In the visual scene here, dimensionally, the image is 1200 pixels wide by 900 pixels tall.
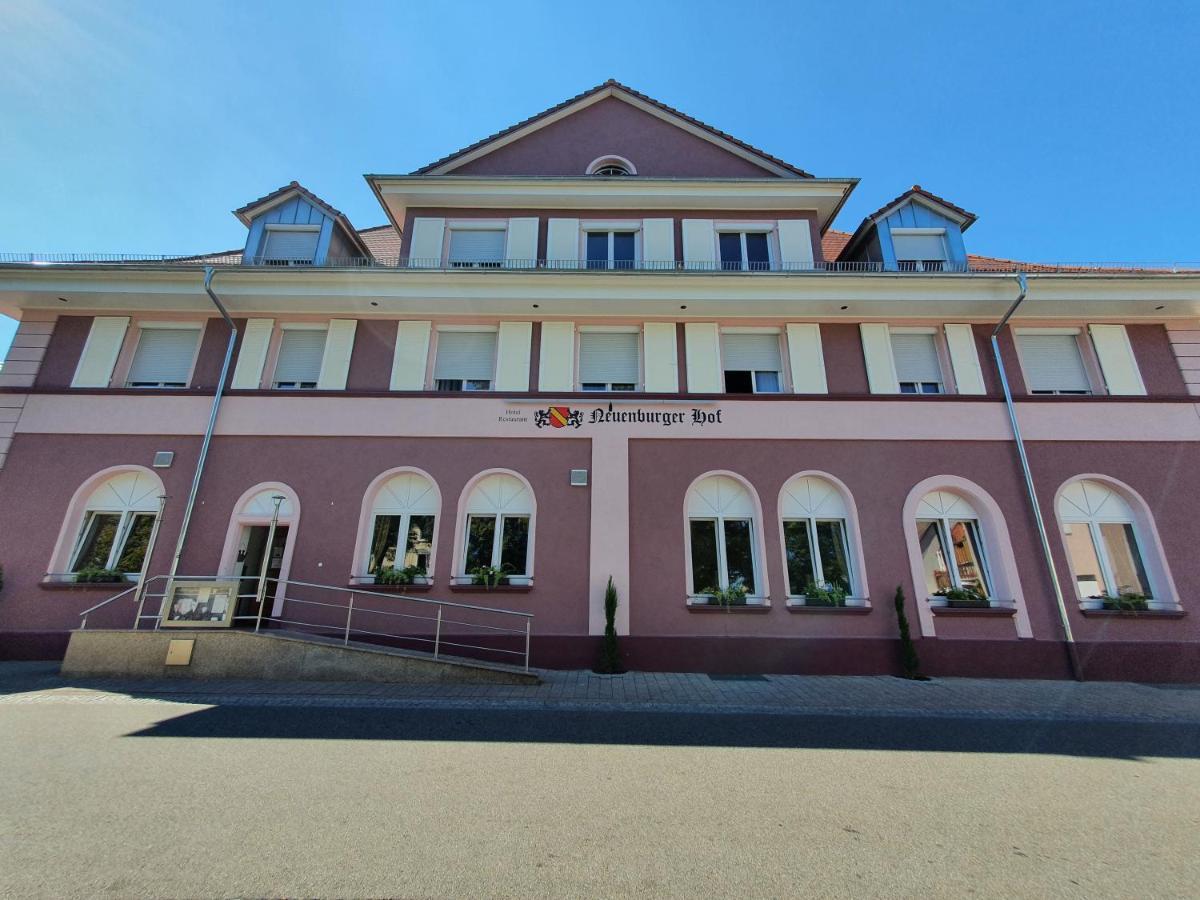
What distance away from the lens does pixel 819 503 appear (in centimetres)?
1010

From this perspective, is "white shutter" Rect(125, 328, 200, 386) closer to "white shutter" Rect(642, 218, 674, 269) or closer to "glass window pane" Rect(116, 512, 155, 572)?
"glass window pane" Rect(116, 512, 155, 572)

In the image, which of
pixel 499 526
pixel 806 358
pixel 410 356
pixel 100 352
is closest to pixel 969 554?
pixel 806 358

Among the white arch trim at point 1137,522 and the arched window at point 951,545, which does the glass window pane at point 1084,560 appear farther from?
the arched window at point 951,545

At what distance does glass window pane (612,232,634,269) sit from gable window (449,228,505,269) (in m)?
2.73

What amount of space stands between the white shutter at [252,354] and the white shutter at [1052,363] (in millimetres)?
16250

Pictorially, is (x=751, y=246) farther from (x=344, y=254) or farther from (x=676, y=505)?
(x=344, y=254)

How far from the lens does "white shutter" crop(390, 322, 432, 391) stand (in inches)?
420

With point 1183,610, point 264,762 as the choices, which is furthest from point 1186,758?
point 264,762

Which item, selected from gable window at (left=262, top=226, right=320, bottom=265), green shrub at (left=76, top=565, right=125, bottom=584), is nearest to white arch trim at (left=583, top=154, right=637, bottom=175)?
gable window at (left=262, top=226, right=320, bottom=265)

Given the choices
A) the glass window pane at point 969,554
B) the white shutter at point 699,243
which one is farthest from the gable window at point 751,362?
the glass window pane at point 969,554

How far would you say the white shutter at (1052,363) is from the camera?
1088 centimetres

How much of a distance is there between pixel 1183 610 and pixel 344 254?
62.0 feet

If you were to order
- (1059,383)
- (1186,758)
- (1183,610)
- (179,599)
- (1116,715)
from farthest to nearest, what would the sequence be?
(1059,383)
(1183,610)
(179,599)
(1116,715)
(1186,758)

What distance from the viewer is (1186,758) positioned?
17.6 ft
